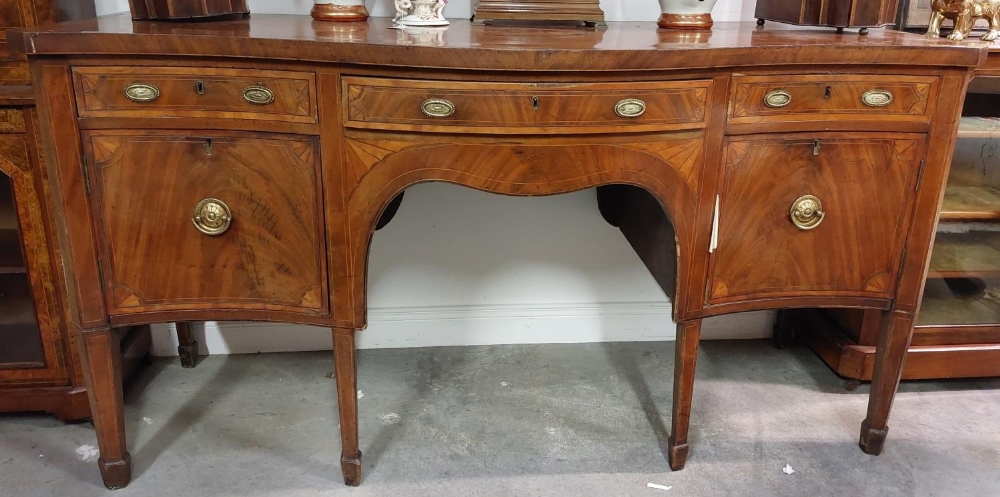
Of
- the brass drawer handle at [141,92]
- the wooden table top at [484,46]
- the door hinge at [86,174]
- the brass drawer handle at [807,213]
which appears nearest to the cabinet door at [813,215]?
the brass drawer handle at [807,213]

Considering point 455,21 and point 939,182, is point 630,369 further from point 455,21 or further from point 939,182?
point 455,21

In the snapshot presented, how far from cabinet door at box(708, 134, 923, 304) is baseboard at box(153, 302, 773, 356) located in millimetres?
729

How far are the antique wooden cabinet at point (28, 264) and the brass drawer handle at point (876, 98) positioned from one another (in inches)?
65.4

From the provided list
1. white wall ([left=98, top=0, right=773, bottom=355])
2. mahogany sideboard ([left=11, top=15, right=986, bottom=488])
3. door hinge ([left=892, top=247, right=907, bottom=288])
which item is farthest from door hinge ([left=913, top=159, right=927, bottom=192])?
white wall ([left=98, top=0, right=773, bottom=355])

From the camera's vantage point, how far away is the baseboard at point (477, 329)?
84.8 inches

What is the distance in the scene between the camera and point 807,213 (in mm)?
1497

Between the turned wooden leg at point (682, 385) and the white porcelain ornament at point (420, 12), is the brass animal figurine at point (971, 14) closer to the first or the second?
the turned wooden leg at point (682, 385)

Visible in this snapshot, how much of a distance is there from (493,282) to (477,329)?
160 mm

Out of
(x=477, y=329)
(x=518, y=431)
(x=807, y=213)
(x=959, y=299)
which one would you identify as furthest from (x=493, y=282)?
(x=959, y=299)

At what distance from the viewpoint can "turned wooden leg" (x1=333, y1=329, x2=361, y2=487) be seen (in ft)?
4.95

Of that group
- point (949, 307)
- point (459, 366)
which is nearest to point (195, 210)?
point (459, 366)

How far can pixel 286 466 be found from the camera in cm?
168

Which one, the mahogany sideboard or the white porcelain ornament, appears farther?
→ the white porcelain ornament

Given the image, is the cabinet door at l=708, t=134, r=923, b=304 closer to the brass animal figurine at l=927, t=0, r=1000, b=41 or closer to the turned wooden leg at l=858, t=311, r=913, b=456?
the turned wooden leg at l=858, t=311, r=913, b=456
